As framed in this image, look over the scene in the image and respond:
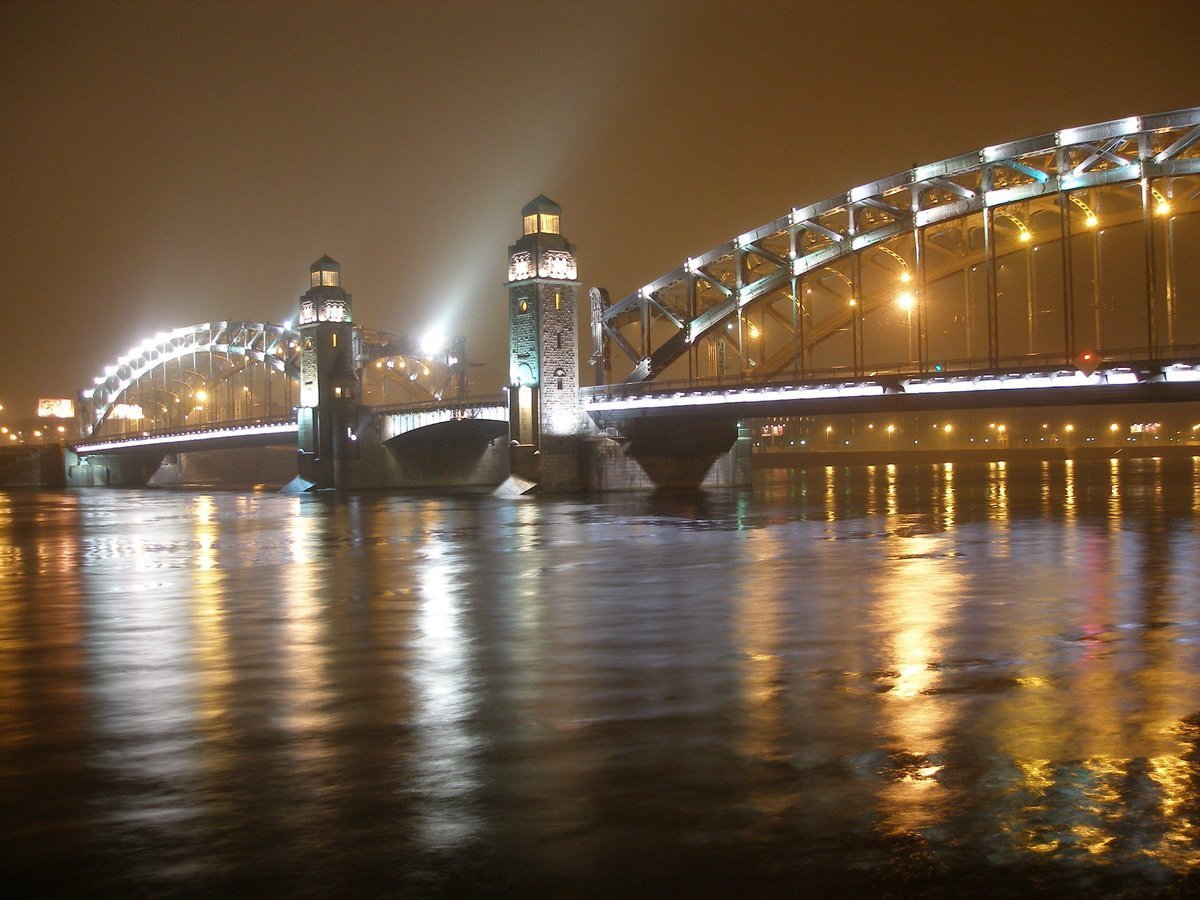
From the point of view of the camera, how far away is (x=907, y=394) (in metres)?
58.0

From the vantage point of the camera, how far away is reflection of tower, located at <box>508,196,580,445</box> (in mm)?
75312

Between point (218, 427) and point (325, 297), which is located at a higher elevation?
point (325, 297)

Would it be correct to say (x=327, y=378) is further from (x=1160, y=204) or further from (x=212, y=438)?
(x=1160, y=204)

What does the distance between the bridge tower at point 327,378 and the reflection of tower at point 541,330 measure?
2231 cm

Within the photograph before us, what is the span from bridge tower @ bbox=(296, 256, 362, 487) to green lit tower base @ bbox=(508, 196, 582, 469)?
2221 cm

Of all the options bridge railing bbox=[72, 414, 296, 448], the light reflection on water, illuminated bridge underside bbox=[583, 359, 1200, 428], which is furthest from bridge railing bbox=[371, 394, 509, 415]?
the light reflection on water

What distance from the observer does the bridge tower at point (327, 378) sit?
309 ft

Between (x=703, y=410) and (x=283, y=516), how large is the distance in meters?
23.7

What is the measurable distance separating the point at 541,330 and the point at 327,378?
27.2 metres

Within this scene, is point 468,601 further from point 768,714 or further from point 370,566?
point 768,714

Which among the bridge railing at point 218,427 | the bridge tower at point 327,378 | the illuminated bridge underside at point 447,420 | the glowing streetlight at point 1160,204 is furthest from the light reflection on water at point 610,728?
the bridge railing at point 218,427

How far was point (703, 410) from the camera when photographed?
68938 mm

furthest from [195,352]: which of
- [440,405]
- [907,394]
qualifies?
[907,394]

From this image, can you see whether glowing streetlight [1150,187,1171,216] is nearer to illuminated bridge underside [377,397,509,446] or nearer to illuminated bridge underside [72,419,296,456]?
illuminated bridge underside [377,397,509,446]
